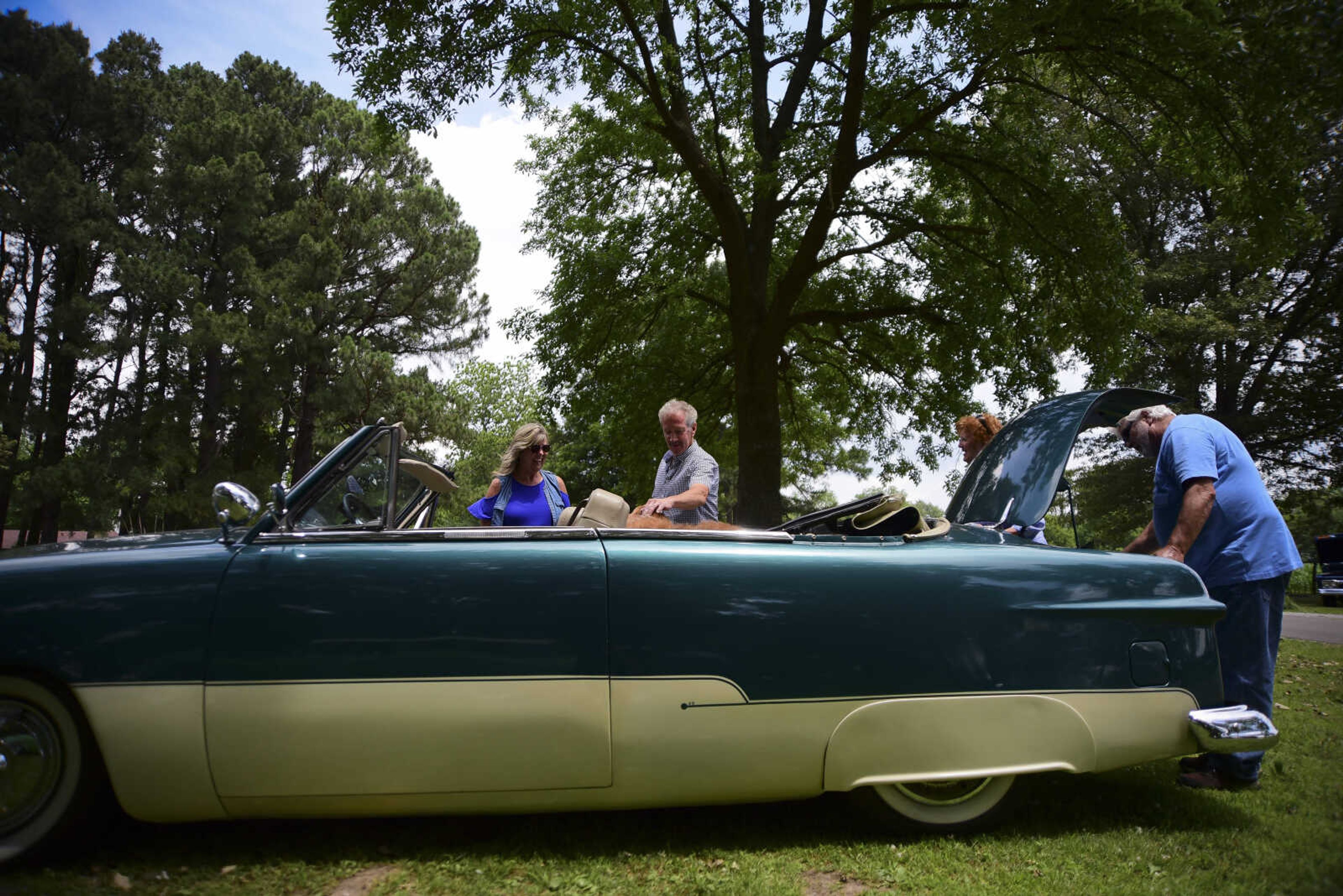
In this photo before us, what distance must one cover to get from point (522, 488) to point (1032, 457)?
2.37 meters

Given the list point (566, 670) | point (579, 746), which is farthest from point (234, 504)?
point (579, 746)

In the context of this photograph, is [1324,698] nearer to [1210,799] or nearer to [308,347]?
[1210,799]

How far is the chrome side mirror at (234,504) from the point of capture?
291cm

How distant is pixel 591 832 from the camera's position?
10.6ft

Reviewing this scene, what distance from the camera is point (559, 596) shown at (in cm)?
291

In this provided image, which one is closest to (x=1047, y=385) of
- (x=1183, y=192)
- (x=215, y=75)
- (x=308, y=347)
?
(x=1183, y=192)

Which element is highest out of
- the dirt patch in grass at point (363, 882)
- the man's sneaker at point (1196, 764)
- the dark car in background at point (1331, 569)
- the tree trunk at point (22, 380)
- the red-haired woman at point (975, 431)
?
the tree trunk at point (22, 380)

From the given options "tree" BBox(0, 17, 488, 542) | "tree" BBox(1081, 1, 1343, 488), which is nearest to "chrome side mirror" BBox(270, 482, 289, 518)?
"tree" BBox(1081, 1, 1343, 488)

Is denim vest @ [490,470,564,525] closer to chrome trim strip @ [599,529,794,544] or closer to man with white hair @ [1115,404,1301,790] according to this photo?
chrome trim strip @ [599,529,794,544]

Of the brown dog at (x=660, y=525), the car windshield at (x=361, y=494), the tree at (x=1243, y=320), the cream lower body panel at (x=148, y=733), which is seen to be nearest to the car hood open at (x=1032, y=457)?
the brown dog at (x=660, y=525)

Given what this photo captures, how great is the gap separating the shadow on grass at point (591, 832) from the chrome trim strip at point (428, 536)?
1072mm

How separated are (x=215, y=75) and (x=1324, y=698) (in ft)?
117

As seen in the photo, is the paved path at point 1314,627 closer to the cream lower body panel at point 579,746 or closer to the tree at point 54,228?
the cream lower body panel at point 579,746

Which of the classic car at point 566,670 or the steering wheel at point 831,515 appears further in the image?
the steering wheel at point 831,515
